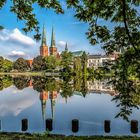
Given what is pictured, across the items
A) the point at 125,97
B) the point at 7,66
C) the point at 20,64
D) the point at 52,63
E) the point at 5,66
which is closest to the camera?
the point at 125,97

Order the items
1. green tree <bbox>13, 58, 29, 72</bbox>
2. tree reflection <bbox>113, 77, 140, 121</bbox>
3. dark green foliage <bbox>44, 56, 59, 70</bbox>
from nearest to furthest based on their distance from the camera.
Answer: tree reflection <bbox>113, 77, 140, 121</bbox> < dark green foliage <bbox>44, 56, 59, 70</bbox> < green tree <bbox>13, 58, 29, 72</bbox>

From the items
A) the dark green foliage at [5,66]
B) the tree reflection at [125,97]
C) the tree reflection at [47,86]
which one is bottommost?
the tree reflection at [125,97]

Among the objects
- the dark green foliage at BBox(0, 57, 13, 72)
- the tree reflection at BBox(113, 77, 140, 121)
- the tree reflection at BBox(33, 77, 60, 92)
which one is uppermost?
the dark green foliage at BBox(0, 57, 13, 72)

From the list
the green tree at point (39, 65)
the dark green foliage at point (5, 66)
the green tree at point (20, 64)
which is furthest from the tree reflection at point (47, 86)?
the green tree at point (20, 64)

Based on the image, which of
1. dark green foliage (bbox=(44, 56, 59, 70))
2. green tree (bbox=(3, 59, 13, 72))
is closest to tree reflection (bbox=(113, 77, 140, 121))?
dark green foliage (bbox=(44, 56, 59, 70))

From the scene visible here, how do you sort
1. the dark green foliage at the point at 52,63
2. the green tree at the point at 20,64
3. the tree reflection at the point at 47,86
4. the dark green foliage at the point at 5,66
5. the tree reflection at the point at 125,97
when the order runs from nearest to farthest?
the tree reflection at the point at 125,97 → the tree reflection at the point at 47,86 → the dark green foliage at the point at 5,66 → the dark green foliage at the point at 52,63 → the green tree at the point at 20,64

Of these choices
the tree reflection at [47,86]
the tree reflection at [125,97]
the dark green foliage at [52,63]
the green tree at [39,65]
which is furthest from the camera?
the green tree at [39,65]

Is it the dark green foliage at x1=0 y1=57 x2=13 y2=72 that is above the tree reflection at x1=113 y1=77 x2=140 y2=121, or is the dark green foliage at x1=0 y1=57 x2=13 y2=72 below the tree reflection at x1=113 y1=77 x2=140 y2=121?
above

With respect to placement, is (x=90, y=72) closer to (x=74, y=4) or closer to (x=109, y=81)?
(x=109, y=81)

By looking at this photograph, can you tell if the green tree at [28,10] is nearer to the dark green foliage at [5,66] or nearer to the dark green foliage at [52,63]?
the dark green foliage at [5,66]

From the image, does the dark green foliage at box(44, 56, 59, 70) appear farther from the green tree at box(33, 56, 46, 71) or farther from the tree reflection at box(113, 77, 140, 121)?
the tree reflection at box(113, 77, 140, 121)

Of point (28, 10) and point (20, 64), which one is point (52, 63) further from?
point (28, 10)

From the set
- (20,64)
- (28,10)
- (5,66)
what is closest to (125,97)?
(28,10)

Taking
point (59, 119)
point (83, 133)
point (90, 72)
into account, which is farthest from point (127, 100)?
point (59, 119)
